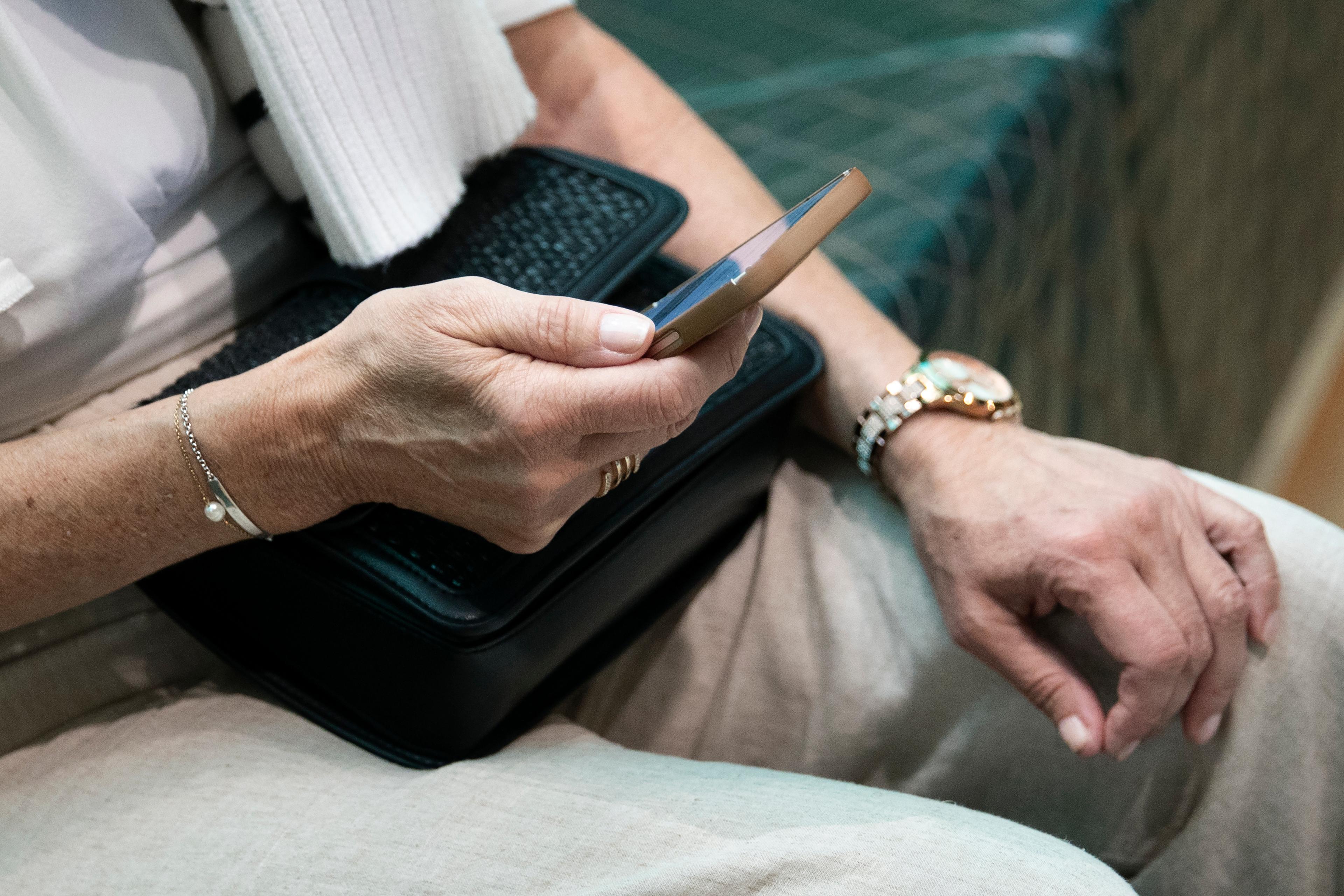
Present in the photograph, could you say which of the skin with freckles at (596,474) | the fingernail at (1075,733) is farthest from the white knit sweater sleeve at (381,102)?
the fingernail at (1075,733)

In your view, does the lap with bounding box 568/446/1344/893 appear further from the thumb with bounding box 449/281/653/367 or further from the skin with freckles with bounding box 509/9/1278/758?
the thumb with bounding box 449/281/653/367

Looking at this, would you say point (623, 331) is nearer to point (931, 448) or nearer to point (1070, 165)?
point (931, 448)

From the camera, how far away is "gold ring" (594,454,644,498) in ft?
1.66

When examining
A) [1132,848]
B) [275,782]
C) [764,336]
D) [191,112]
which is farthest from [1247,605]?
[191,112]

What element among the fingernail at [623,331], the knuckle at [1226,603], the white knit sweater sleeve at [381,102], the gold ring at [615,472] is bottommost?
the knuckle at [1226,603]

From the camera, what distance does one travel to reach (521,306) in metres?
0.42

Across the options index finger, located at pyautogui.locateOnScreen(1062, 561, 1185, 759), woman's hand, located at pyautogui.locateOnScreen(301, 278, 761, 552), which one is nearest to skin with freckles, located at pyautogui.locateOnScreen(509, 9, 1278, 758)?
index finger, located at pyautogui.locateOnScreen(1062, 561, 1185, 759)

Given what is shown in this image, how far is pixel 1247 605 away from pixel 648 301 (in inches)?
15.5

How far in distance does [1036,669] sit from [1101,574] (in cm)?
7

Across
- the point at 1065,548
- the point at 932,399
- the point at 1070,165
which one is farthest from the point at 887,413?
the point at 1070,165

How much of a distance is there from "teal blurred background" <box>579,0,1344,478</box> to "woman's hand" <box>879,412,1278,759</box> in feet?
0.86

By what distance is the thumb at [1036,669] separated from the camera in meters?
0.56

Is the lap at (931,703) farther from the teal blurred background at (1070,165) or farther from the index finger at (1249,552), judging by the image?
the teal blurred background at (1070,165)

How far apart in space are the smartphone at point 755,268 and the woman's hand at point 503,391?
0.01 metres
